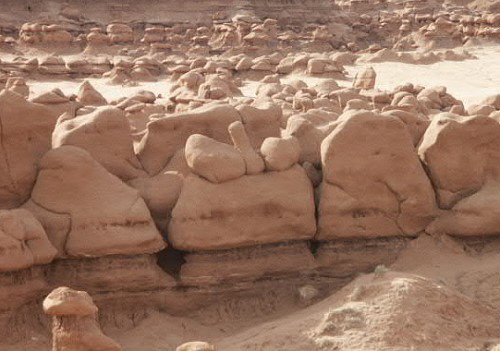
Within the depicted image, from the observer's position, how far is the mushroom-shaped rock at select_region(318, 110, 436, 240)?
21.3ft

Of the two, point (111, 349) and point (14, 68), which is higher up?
point (111, 349)

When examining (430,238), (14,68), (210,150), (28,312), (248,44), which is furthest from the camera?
(248,44)

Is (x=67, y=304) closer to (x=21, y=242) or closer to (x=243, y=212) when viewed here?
(x=21, y=242)

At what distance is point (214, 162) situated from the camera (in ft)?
20.3

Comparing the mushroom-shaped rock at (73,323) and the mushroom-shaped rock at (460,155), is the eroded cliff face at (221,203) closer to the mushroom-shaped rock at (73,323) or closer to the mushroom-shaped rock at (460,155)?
the mushroom-shaped rock at (460,155)

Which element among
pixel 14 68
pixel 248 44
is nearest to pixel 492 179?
pixel 14 68

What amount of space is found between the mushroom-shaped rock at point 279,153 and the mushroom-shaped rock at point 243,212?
→ 52 mm

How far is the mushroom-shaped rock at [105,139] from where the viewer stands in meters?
6.36

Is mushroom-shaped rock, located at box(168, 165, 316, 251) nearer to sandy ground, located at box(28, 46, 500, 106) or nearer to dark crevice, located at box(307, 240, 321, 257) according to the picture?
dark crevice, located at box(307, 240, 321, 257)

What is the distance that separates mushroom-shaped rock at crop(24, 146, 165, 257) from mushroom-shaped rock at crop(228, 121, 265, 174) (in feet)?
2.44

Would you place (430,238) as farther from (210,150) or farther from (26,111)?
(26,111)

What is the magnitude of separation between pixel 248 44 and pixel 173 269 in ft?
62.6

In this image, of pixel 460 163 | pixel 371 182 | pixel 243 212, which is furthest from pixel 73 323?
pixel 460 163

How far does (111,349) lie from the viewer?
500cm
